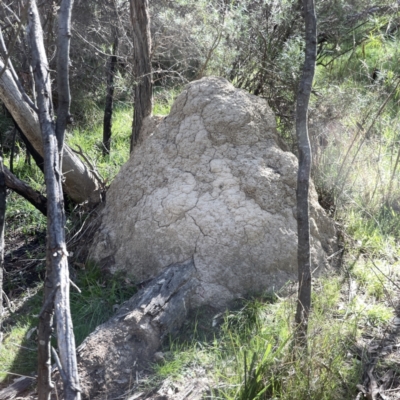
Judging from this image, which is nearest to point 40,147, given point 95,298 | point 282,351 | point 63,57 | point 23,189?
point 23,189

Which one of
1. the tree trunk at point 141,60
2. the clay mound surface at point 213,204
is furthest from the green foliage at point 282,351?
the tree trunk at point 141,60

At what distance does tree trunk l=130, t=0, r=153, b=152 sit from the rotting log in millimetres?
1690

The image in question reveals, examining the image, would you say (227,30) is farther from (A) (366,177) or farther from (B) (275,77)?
(A) (366,177)

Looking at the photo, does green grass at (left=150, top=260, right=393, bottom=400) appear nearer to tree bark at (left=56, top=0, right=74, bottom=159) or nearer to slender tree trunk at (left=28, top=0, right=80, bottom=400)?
slender tree trunk at (left=28, top=0, right=80, bottom=400)

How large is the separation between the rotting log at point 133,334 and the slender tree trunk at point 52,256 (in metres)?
0.52

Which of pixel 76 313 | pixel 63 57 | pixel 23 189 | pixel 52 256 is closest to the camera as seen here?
pixel 52 256

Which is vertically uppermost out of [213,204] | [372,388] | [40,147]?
[40,147]

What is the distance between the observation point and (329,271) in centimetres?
420

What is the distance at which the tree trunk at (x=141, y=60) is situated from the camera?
16.4 feet

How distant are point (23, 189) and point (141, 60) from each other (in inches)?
60.1

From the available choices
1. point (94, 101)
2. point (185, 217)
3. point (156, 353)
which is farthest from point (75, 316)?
point (94, 101)

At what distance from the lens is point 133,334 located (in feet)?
11.3

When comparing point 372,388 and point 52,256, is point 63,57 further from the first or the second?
point 372,388

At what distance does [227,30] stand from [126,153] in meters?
2.03
